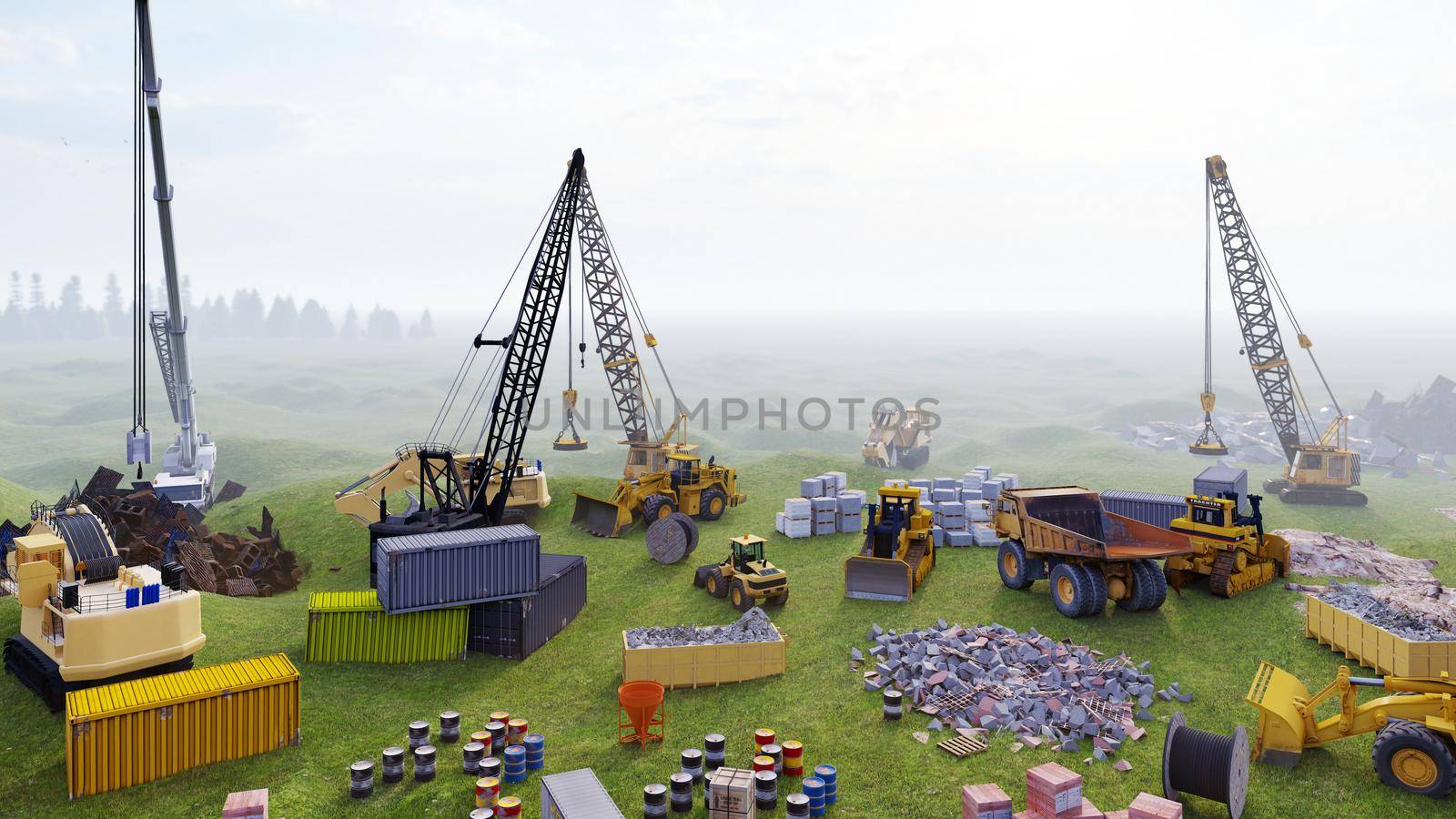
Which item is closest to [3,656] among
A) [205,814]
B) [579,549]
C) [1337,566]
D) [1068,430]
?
[205,814]

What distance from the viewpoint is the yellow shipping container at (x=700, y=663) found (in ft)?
69.2

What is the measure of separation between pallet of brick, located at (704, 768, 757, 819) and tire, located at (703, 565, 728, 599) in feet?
44.0

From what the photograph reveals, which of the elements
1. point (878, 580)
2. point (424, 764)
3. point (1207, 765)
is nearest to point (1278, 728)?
point (1207, 765)

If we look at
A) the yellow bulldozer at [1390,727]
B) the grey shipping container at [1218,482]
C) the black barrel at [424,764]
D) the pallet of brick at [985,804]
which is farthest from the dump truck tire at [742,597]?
the grey shipping container at [1218,482]

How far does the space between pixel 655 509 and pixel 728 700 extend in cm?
1790

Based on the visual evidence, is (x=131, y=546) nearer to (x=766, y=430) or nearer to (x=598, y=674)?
(x=598, y=674)

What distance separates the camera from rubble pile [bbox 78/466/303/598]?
31719 mm

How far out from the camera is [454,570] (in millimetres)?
23469

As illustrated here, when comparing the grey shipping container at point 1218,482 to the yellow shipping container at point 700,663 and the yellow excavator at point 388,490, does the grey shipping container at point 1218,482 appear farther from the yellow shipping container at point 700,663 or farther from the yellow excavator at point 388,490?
the yellow excavator at point 388,490

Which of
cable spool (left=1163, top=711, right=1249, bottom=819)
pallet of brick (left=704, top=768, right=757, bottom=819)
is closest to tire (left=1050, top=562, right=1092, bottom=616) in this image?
cable spool (left=1163, top=711, right=1249, bottom=819)

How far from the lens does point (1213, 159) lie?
52500mm

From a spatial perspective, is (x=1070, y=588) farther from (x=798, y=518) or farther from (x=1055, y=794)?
(x=798, y=518)

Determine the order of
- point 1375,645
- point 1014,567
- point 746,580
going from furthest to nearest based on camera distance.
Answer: point 1014,567, point 746,580, point 1375,645

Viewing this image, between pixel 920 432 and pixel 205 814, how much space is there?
59551mm
